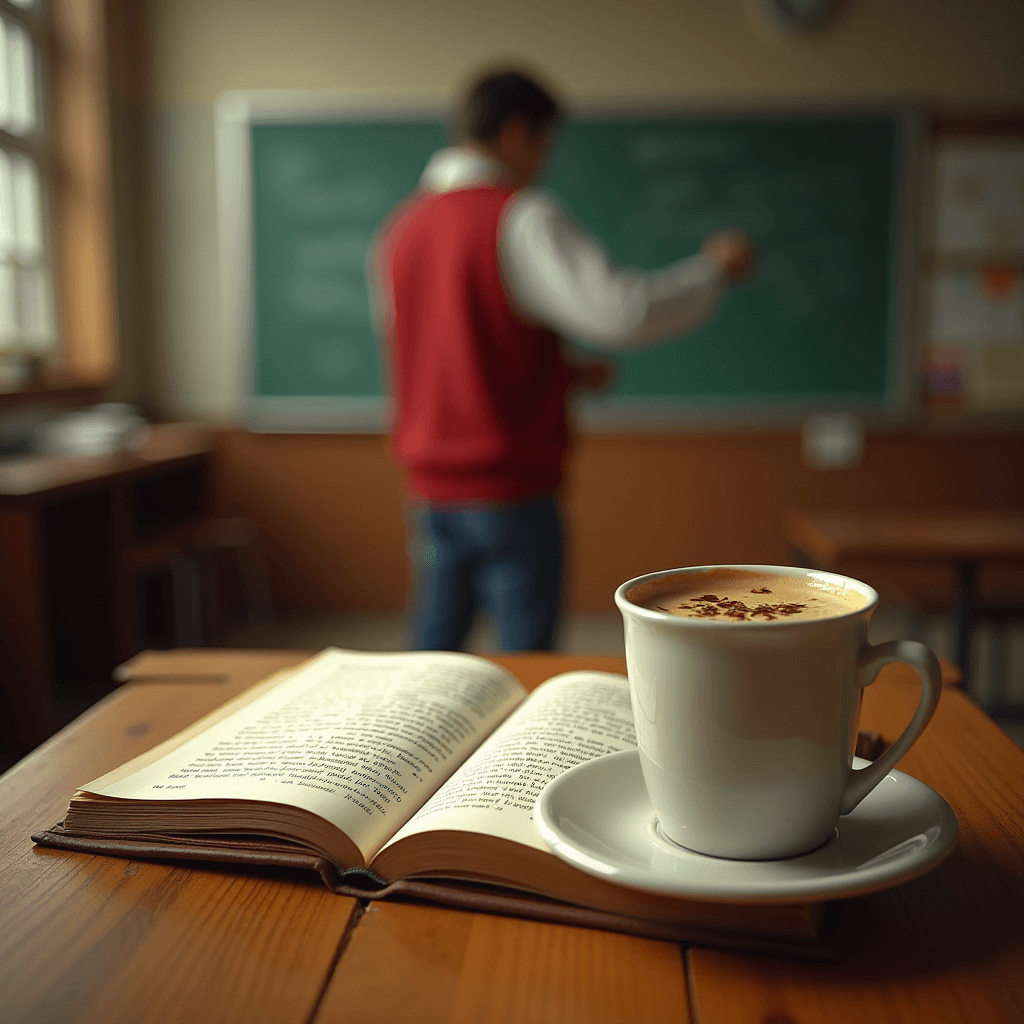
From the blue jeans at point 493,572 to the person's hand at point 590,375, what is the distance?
24 centimetres

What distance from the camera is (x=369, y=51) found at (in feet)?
12.2

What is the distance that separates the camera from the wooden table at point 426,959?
420 mm

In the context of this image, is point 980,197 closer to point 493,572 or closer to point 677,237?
point 677,237

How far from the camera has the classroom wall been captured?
3697 mm

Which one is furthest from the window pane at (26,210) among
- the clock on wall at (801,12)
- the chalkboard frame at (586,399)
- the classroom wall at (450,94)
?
the clock on wall at (801,12)

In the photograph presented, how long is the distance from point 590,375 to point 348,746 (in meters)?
1.39

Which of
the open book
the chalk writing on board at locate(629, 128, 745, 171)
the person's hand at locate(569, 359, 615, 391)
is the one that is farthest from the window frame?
the open book

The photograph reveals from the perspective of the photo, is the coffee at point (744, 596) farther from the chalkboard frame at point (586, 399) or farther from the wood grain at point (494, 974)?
the chalkboard frame at point (586, 399)

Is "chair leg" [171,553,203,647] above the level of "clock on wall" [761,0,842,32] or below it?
below

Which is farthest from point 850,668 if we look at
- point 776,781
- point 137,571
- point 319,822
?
point 137,571

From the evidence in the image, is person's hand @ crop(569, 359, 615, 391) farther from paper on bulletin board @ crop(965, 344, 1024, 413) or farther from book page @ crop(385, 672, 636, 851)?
paper on bulletin board @ crop(965, 344, 1024, 413)

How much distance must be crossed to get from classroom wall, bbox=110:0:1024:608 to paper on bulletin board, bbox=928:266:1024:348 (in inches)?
14.9

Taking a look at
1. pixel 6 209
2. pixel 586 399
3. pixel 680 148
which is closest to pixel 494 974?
pixel 586 399

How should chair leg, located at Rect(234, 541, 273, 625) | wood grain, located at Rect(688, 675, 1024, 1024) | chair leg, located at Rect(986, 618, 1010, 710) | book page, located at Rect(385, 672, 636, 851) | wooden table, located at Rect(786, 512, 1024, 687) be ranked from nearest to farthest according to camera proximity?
wood grain, located at Rect(688, 675, 1024, 1024) < book page, located at Rect(385, 672, 636, 851) < wooden table, located at Rect(786, 512, 1024, 687) < chair leg, located at Rect(986, 618, 1010, 710) < chair leg, located at Rect(234, 541, 273, 625)
